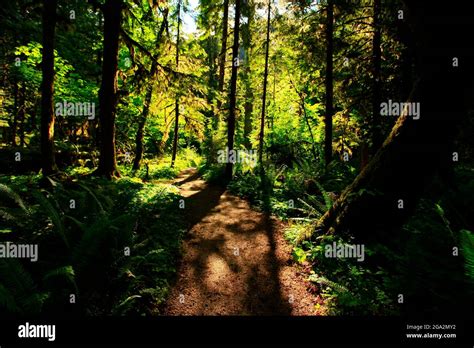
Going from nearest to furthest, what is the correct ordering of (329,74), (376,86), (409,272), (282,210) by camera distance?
(409,272), (376,86), (282,210), (329,74)

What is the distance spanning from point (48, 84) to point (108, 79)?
189 centimetres

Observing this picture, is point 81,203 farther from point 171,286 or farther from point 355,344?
point 355,344

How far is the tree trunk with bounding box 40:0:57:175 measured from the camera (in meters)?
7.82

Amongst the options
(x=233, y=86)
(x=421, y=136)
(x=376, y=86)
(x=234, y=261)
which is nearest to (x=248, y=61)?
(x=233, y=86)

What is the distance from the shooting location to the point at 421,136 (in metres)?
4.98

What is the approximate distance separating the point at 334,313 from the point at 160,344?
2597 millimetres

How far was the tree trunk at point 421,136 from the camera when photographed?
470 centimetres

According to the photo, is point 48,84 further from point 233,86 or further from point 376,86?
point 376,86

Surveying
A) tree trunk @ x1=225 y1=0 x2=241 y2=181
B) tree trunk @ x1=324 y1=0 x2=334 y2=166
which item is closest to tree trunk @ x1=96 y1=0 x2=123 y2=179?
tree trunk @ x1=225 y1=0 x2=241 y2=181

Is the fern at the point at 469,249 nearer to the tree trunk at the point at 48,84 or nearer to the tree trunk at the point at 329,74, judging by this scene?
the tree trunk at the point at 329,74

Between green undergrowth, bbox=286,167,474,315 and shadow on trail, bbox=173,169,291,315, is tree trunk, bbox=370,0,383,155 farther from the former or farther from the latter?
shadow on trail, bbox=173,169,291,315

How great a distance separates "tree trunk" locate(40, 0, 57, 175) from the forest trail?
4932 millimetres

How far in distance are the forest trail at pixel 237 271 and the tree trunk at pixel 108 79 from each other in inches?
155

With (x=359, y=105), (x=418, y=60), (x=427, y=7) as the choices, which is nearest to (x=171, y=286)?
(x=418, y=60)
